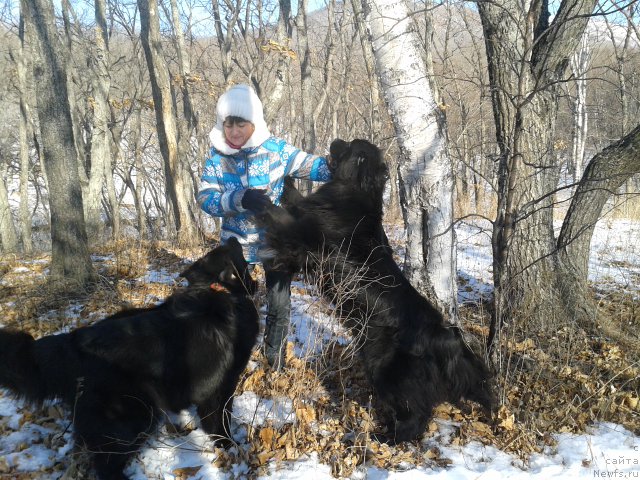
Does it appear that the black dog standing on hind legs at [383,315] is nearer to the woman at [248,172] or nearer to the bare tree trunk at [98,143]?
the woman at [248,172]

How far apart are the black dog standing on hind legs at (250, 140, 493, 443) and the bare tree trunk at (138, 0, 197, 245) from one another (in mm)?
4935

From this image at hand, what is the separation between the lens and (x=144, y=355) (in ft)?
A: 7.11

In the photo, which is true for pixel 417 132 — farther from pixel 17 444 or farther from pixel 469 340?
pixel 17 444

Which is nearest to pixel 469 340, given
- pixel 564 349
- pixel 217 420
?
pixel 564 349

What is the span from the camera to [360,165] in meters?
3.01

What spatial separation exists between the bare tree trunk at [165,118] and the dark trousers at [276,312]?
4715 millimetres

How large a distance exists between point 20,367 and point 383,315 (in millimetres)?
2026

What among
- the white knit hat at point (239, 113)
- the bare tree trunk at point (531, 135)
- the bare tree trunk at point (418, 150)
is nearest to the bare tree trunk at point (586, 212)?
the bare tree trunk at point (531, 135)

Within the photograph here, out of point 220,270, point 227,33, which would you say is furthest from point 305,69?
point 220,270

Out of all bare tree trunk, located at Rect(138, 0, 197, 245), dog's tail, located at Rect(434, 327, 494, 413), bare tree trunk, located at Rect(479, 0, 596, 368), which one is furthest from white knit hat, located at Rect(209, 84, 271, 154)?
bare tree trunk, located at Rect(138, 0, 197, 245)

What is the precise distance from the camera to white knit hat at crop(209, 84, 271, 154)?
2.75 metres

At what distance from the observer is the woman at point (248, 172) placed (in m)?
2.77

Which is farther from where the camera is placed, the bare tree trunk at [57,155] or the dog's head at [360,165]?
the bare tree trunk at [57,155]

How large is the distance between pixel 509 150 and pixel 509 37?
113 cm
